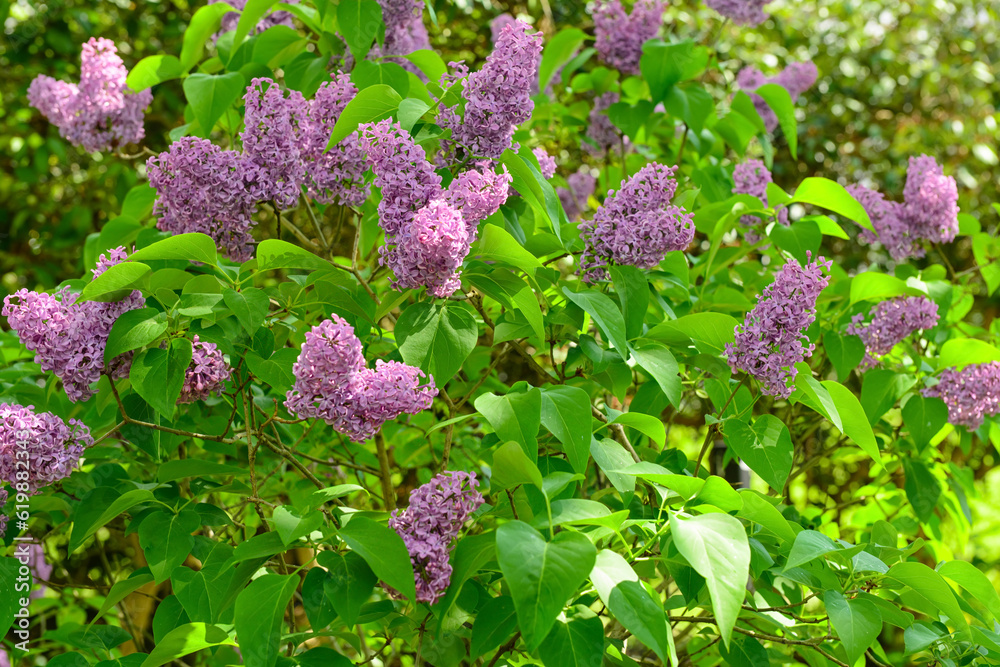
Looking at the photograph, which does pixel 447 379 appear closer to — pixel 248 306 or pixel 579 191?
pixel 248 306

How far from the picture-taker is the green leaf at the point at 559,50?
6.50 feet

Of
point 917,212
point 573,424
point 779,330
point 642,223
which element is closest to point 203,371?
point 573,424

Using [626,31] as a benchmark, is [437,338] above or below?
below

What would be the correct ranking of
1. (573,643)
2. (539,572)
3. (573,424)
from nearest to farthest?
(539,572), (573,643), (573,424)

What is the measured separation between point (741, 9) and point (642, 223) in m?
1.12

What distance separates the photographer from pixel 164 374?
111cm

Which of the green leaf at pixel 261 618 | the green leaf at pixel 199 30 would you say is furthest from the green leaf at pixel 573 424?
the green leaf at pixel 199 30

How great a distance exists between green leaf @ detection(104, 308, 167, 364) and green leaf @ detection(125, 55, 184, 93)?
2.50 feet

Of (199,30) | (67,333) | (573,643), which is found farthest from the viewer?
(199,30)

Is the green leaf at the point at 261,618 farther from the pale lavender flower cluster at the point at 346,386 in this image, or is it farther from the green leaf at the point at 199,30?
the green leaf at the point at 199,30

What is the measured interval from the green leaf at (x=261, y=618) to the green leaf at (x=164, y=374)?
262mm

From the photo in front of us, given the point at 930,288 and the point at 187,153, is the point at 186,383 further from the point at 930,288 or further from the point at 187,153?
the point at 930,288

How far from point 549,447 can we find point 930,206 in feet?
3.73

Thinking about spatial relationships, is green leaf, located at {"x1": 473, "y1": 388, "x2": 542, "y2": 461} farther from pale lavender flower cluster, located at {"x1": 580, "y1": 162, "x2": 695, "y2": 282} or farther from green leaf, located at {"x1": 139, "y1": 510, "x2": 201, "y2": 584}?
green leaf, located at {"x1": 139, "y1": 510, "x2": 201, "y2": 584}
